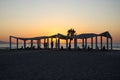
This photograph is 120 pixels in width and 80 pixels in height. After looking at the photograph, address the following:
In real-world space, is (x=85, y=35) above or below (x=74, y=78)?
above

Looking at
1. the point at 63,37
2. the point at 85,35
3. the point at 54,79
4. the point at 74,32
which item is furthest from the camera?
the point at 74,32

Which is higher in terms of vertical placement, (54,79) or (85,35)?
(85,35)

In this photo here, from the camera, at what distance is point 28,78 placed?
31.4 feet

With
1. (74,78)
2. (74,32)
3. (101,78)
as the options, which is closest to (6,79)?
(74,78)

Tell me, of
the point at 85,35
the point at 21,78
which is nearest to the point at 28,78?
the point at 21,78

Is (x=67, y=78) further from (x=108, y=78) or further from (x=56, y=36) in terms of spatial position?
(x=56, y=36)

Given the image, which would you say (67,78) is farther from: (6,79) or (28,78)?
(6,79)

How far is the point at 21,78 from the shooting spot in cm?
962

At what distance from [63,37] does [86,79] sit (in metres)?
30.8

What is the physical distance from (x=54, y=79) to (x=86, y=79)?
4.27 feet

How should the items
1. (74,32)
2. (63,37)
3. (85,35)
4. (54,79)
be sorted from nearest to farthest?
(54,79) < (85,35) < (63,37) < (74,32)

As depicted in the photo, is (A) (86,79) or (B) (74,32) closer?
(A) (86,79)

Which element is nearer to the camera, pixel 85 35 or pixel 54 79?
pixel 54 79

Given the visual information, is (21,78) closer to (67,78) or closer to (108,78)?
(67,78)
